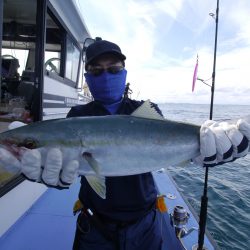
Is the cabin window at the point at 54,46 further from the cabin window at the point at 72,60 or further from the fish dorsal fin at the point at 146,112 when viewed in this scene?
the fish dorsal fin at the point at 146,112

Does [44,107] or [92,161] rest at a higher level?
[44,107]

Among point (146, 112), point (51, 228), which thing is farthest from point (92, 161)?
point (51, 228)

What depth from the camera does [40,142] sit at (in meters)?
2.20

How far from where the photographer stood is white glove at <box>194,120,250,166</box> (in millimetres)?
2215

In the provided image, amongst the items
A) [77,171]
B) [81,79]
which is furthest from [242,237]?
[81,79]

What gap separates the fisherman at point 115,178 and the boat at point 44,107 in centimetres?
56

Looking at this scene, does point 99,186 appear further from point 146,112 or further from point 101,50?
point 101,50

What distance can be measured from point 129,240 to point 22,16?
776 cm

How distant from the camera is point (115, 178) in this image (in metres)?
2.45

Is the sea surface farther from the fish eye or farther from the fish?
the fish eye

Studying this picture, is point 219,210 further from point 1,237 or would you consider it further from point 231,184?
point 1,237

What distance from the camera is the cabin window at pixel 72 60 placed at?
24.5 feet

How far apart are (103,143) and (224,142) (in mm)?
943

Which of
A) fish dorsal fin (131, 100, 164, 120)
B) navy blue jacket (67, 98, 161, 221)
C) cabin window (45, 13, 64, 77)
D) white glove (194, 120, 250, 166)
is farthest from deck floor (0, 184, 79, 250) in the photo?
cabin window (45, 13, 64, 77)
